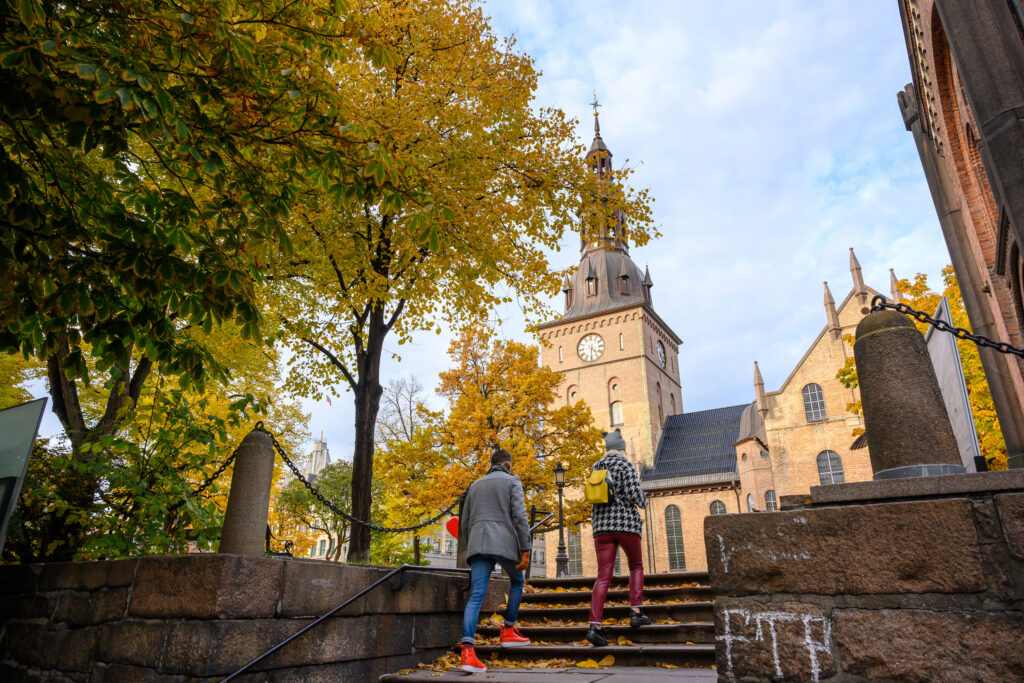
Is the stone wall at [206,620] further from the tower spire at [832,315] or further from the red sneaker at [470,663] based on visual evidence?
the tower spire at [832,315]

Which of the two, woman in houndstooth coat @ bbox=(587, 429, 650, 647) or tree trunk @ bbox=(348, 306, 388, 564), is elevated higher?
tree trunk @ bbox=(348, 306, 388, 564)

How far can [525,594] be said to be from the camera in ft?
26.2

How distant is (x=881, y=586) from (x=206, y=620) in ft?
14.2

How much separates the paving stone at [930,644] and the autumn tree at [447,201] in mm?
6375

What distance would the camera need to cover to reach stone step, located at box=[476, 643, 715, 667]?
5320 mm

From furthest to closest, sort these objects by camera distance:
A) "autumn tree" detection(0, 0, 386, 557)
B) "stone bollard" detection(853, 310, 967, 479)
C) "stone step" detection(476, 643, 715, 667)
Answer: "stone step" detection(476, 643, 715, 667)
"autumn tree" detection(0, 0, 386, 557)
"stone bollard" detection(853, 310, 967, 479)

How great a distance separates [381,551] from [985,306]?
944 inches

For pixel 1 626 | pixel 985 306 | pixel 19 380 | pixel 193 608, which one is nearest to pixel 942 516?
pixel 193 608

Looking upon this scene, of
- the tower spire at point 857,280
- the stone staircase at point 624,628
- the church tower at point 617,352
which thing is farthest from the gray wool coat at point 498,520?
the church tower at point 617,352

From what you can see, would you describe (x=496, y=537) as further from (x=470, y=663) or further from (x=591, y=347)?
(x=591, y=347)

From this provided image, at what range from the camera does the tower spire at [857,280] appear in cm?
3109

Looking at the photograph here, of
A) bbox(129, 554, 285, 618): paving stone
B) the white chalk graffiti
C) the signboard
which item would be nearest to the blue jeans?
bbox(129, 554, 285, 618): paving stone

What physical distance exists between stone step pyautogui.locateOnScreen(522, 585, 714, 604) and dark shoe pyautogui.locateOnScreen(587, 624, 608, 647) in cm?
156

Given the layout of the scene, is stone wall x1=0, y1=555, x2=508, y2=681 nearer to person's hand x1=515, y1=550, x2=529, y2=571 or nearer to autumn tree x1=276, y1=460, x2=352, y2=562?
person's hand x1=515, y1=550, x2=529, y2=571
